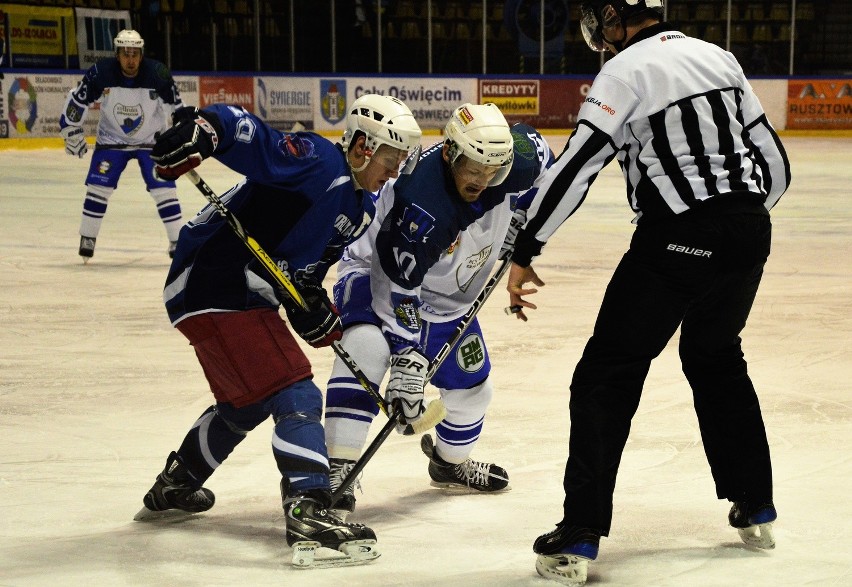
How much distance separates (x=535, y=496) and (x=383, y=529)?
459 mm

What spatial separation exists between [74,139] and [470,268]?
5061 mm

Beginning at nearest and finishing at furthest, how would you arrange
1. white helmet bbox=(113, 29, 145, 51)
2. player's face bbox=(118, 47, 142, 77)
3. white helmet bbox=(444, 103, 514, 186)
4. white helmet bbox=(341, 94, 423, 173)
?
white helmet bbox=(341, 94, 423, 173) < white helmet bbox=(444, 103, 514, 186) < white helmet bbox=(113, 29, 145, 51) < player's face bbox=(118, 47, 142, 77)

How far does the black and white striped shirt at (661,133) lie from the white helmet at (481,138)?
0.33 m

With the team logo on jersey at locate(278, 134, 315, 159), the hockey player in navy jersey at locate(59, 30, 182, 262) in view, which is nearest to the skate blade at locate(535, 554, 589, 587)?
the team logo on jersey at locate(278, 134, 315, 159)

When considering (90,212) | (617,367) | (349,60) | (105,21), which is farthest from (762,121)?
(349,60)

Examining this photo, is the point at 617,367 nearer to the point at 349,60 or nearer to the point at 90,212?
the point at 90,212

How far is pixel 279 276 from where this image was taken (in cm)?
279

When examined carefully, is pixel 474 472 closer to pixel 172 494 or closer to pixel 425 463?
pixel 425 463

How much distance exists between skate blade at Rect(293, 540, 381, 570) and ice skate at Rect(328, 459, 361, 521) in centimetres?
28

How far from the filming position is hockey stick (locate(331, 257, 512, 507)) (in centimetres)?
299

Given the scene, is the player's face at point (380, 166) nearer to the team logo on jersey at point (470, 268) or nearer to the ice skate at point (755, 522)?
the team logo on jersey at point (470, 268)

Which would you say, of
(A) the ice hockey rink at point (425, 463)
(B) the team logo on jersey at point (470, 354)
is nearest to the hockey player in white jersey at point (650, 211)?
(A) the ice hockey rink at point (425, 463)

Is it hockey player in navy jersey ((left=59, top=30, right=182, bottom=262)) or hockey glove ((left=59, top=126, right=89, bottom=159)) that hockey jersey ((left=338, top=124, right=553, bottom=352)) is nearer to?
hockey player in navy jersey ((left=59, top=30, right=182, bottom=262))

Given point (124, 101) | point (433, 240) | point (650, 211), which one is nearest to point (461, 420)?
point (433, 240)
